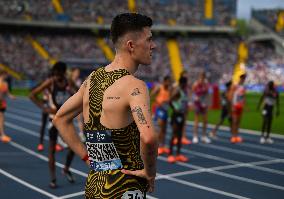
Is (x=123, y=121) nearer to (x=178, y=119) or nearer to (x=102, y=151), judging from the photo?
(x=102, y=151)

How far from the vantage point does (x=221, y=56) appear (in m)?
51.3

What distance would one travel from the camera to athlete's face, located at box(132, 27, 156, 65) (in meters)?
2.79

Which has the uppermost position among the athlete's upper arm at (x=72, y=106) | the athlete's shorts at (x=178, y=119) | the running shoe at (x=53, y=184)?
the athlete's upper arm at (x=72, y=106)

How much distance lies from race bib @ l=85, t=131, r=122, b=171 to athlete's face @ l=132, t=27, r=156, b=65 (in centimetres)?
45

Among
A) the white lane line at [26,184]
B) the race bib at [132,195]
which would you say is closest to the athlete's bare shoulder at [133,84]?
the race bib at [132,195]

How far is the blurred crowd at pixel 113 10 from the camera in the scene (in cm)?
A: 4888

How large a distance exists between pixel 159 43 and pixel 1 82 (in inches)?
1493

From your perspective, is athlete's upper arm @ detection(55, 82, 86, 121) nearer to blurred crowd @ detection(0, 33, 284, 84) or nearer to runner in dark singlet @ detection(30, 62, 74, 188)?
runner in dark singlet @ detection(30, 62, 74, 188)

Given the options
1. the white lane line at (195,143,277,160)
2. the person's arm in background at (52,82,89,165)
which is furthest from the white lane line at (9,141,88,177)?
the person's arm in background at (52,82,89,165)

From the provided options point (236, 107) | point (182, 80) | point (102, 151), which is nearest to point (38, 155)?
point (182, 80)

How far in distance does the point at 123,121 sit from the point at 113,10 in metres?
50.4

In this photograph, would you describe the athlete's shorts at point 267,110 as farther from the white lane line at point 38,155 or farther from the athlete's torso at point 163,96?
the white lane line at point 38,155

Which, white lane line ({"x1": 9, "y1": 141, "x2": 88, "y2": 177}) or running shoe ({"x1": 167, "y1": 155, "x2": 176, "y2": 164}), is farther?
running shoe ({"x1": 167, "y1": 155, "x2": 176, "y2": 164})

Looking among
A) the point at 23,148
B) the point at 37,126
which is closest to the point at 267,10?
the point at 37,126
